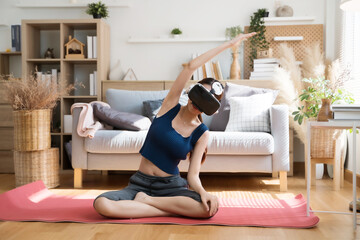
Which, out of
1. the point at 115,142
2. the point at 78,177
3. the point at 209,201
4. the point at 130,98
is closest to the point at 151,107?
the point at 130,98

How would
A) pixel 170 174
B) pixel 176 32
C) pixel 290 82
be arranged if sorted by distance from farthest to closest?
pixel 176 32
pixel 290 82
pixel 170 174

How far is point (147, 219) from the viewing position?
7.88ft

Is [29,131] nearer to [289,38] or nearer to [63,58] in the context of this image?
[63,58]

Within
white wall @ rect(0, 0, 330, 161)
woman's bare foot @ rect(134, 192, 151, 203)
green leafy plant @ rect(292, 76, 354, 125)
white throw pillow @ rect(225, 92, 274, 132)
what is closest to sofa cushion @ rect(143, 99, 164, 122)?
white throw pillow @ rect(225, 92, 274, 132)

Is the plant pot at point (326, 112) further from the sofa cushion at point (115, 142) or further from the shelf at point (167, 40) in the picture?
the shelf at point (167, 40)

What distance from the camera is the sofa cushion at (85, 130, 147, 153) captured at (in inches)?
139

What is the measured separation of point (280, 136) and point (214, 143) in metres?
0.56

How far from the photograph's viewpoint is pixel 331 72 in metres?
4.11

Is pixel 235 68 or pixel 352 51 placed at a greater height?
pixel 352 51

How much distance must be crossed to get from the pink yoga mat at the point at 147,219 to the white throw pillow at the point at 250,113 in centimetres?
86

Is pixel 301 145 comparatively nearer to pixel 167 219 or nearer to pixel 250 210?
pixel 250 210

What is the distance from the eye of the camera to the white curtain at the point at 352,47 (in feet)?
13.1

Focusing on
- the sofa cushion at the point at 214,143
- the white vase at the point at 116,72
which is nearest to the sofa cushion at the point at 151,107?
the sofa cushion at the point at 214,143

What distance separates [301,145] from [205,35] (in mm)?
1653
